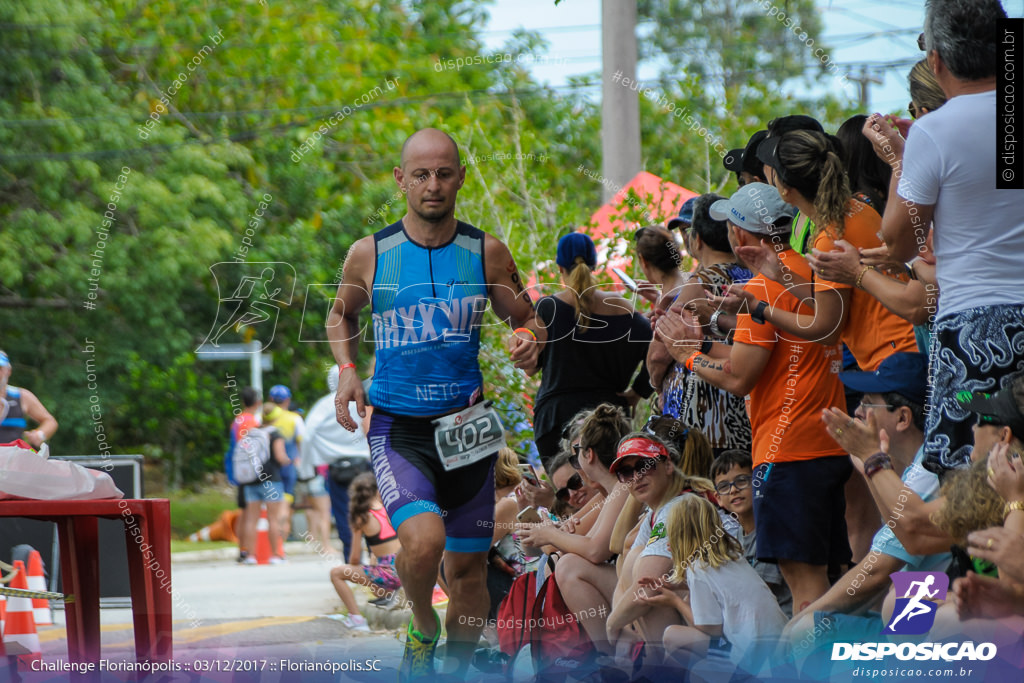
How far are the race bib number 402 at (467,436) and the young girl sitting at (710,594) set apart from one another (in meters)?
0.73

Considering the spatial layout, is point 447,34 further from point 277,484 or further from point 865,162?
point 865,162

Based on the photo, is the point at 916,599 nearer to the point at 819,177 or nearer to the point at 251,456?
the point at 819,177

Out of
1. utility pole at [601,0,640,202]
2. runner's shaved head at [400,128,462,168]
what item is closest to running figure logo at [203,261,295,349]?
utility pole at [601,0,640,202]

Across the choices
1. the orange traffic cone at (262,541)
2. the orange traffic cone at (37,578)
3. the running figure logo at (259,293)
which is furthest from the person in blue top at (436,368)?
the orange traffic cone at (262,541)

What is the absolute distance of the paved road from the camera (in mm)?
3877

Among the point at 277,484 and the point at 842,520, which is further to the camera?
the point at 277,484

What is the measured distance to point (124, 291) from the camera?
43.9ft

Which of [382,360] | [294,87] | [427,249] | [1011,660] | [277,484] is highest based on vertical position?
[294,87]

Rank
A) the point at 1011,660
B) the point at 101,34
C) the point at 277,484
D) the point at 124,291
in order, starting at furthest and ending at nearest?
the point at 101,34 → the point at 124,291 → the point at 277,484 → the point at 1011,660

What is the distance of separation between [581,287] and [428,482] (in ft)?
4.50

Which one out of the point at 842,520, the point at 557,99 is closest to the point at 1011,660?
the point at 842,520

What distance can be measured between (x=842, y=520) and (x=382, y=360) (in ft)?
5.59

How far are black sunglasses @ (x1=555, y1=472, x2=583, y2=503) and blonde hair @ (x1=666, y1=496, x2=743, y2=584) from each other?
115cm

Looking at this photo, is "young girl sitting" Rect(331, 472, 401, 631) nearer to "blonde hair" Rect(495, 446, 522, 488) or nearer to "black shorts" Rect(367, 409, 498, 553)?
"blonde hair" Rect(495, 446, 522, 488)
